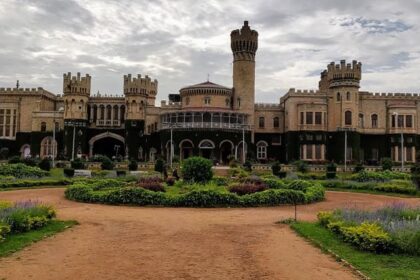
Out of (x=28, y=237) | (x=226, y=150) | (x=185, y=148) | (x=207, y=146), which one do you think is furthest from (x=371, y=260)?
(x=226, y=150)

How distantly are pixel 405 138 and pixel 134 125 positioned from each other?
3807 cm

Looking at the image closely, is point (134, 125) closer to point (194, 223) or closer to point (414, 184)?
point (414, 184)

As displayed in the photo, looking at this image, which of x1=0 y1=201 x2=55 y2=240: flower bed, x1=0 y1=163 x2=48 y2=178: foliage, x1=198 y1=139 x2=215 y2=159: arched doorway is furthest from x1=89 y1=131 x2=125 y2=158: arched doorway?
x1=0 y1=201 x2=55 y2=240: flower bed

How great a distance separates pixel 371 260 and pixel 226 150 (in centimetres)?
4947

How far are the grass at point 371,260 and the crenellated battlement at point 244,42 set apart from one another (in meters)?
52.4

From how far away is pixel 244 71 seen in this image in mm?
65938

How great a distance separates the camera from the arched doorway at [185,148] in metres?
59.4

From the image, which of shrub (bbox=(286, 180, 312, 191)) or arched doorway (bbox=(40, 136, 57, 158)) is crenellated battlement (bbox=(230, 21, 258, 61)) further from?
shrub (bbox=(286, 180, 312, 191))

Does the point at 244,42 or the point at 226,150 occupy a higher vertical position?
the point at 244,42

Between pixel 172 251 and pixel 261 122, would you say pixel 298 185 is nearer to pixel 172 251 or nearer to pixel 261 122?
pixel 172 251

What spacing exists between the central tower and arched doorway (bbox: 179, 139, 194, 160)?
1041cm

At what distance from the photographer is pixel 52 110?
244 ft

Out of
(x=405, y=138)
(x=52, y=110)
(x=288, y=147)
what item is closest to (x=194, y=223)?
(x=288, y=147)

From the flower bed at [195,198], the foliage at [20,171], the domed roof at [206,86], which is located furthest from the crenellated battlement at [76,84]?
the flower bed at [195,198]
